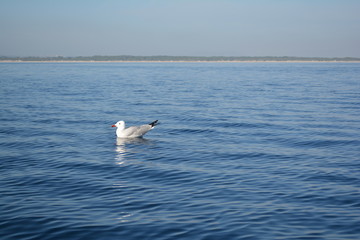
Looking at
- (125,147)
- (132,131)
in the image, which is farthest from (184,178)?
(132,131)

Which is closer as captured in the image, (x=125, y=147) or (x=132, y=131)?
(x=125, y=147)

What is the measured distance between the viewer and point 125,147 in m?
19.6

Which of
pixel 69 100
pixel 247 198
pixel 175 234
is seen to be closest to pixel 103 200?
pixel 175 234

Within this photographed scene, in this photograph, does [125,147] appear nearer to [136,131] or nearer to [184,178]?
[136,131]

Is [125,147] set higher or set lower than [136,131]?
lower

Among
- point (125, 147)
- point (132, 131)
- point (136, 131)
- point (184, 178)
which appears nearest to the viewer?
point (184, 178)

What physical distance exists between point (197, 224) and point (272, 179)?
182 inches

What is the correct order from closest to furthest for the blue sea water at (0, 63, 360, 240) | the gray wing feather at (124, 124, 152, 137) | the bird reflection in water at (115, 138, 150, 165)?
1. the blue sea water at (0, 63, 360, 240)
2. the bird reflection in water at (115, 138, 150, 165)
3. the gray wing feather at (124, 124, 152, 137)

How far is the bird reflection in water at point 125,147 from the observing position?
16978 millimetres

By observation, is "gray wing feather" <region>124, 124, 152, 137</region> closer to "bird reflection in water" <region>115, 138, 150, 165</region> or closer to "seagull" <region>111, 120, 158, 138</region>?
"seagull" <region>111, 120, 158, 138</region>

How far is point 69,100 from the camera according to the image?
1563 inches

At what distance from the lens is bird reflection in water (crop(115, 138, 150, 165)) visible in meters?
17.0

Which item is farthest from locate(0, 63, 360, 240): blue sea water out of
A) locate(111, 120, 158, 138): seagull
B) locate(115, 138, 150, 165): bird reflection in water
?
locate(111, 120, 158, 138): seagull

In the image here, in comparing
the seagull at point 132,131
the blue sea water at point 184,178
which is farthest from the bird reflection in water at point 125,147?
the seagull at point 132,131
